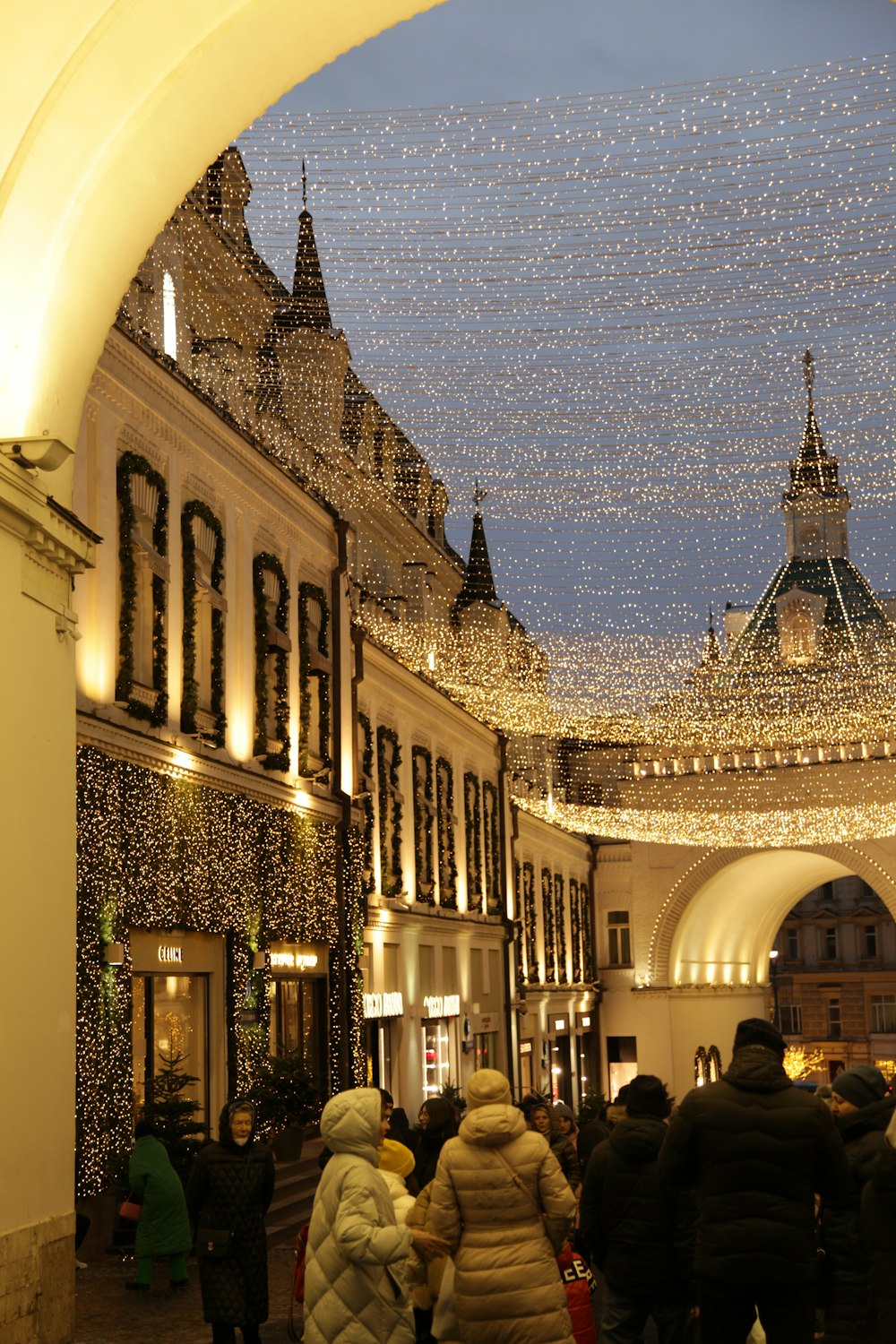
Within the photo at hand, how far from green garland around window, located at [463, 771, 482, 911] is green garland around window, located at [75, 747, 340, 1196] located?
11351mm

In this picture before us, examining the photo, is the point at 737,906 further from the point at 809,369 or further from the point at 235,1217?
→ the point at 235,1217

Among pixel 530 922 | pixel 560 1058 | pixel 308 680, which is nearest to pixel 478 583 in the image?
pixel 530 922

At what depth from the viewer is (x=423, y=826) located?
29516 mm

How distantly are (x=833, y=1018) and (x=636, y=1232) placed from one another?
217ft

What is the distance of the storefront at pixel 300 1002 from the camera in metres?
19.8

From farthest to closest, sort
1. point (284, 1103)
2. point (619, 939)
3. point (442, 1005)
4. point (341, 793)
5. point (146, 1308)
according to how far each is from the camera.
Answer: point (619, 939)
point (442, 1005)
point (341, 793)
point (284, 1103)
point (146, 1308)

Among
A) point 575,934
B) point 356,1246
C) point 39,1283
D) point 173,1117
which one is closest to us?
point 356,1246

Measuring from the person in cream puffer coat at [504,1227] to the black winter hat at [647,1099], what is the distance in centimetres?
110

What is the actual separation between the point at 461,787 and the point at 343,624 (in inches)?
411

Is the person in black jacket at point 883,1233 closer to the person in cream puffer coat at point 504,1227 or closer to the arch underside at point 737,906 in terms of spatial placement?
the person in cream puffer coat at point 504,1227

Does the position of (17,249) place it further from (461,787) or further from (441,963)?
(461,787)

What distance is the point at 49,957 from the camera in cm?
955

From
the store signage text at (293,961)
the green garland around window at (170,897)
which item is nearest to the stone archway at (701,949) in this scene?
the store signage text at (293,961)

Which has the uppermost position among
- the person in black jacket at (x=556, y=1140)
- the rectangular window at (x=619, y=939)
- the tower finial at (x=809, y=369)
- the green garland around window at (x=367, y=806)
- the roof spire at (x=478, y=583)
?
the roof spire at (x=478, y=583)
